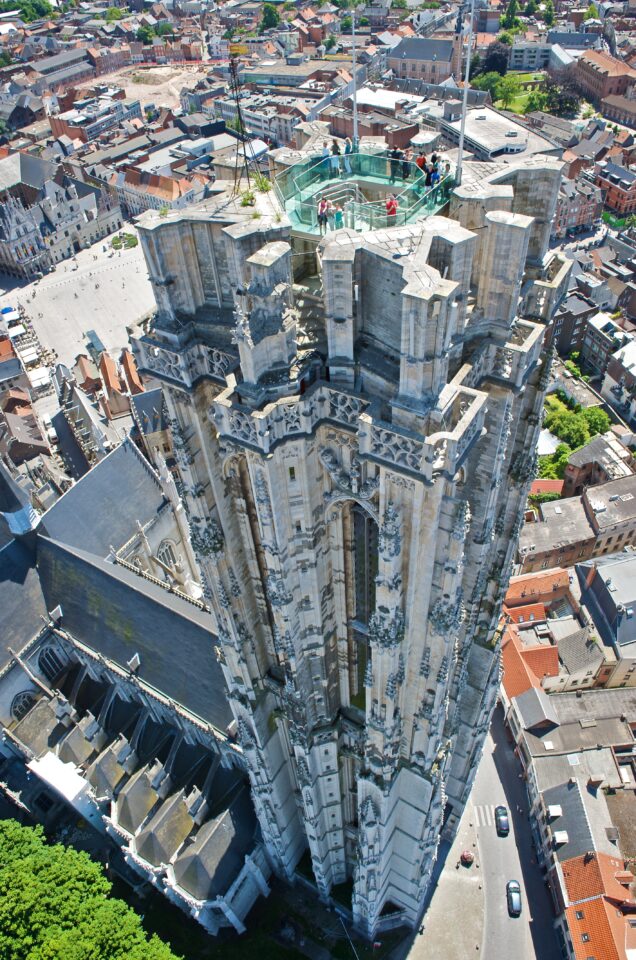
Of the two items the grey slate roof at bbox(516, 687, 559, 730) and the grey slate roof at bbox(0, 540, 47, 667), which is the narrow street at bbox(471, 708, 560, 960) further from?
the grey slate roof at bbox(0, 540, 47, 667)

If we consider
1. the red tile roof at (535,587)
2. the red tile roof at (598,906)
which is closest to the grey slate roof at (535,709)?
the red tile roof at (535,587)

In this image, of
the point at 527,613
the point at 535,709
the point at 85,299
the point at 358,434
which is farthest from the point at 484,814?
the point at 85,299

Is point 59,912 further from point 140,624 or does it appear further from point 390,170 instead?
point 390,170

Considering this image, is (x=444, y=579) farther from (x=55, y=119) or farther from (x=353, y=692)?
(x=55, y=119)

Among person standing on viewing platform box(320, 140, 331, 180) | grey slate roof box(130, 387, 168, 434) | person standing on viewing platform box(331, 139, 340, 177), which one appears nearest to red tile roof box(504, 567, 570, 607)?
grey slate roof box(130, 387, 168, 434)

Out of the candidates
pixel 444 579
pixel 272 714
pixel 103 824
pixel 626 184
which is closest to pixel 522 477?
pixel 444 579

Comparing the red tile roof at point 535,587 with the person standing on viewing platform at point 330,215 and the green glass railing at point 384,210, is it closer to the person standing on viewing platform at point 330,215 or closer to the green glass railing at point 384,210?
the green glass railing at point 384,210

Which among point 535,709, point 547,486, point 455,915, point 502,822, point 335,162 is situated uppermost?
point 335,162
